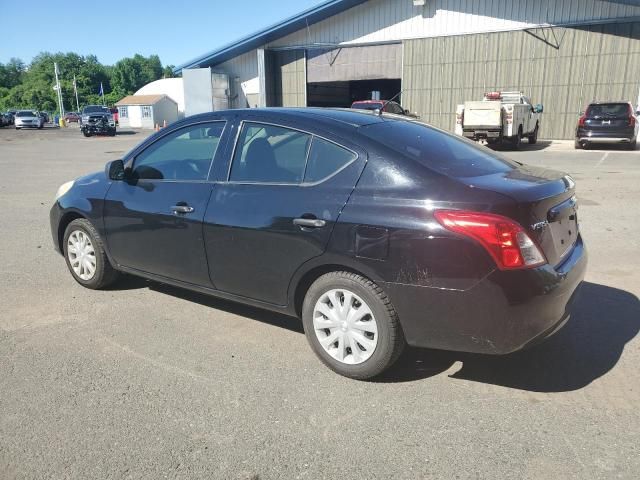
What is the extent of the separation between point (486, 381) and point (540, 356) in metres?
0.55

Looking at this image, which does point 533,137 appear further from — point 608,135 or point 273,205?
point 273,205

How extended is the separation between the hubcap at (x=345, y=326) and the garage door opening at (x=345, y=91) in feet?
90.7

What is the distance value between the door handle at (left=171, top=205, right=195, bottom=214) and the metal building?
24630 mm

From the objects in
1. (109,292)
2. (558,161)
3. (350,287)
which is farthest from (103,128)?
(350,287)

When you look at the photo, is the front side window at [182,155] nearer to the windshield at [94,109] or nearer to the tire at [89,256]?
the tire at [89,256]

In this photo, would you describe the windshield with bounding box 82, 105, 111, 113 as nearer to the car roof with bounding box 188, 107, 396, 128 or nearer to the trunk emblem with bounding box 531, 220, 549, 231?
the car roof with bounding box 188, 107, 396, 128

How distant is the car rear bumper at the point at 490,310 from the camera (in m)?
2.86

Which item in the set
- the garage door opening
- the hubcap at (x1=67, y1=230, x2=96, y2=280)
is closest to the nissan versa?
the hubcap at (x1=67, y1=230, x2=96, y2=280)

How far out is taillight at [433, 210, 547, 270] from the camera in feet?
9.30

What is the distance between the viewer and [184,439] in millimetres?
2773

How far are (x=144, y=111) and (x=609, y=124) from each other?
5013cm

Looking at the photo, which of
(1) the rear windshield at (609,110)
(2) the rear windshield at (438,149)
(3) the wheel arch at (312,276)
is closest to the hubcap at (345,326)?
(3) the wheel arch at (312,276)

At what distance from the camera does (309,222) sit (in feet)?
10.9

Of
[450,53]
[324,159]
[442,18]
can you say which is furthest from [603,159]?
[324,159]
